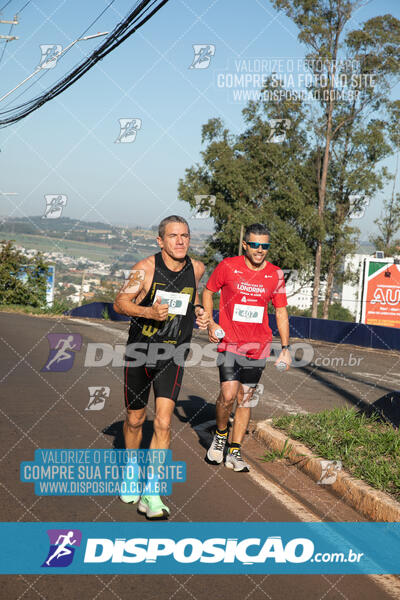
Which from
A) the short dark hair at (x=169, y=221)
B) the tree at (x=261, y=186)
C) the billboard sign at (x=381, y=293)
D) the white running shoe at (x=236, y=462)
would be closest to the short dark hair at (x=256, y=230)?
the short dark hair at (x=169, y=221)

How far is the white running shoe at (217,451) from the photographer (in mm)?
5988

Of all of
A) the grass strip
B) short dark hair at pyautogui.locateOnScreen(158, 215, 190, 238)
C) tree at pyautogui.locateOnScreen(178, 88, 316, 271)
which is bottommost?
the grass strip

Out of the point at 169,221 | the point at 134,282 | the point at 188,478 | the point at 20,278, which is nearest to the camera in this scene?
the point at 134,282

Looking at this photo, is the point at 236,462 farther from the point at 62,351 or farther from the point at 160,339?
the point at 62,351

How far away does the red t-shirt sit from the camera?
19.9ft

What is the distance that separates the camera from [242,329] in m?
6.10

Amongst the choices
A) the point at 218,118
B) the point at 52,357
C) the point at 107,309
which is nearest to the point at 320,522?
the point at 52,357

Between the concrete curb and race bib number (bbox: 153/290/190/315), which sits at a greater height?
race bib number (bbox: 153/290/190/315)

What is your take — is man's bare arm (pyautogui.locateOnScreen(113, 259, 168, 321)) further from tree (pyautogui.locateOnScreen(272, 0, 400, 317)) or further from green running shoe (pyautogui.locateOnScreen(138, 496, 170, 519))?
tree (pyautogui.locateOnScreen(272, 0, 400, 317))

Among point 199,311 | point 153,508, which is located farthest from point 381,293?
point 153,508

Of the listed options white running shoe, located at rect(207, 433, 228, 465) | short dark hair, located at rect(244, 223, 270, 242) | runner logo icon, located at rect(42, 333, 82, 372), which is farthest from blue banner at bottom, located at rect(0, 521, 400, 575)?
runner logo icon, located at rect(42, 333, 82, 372)

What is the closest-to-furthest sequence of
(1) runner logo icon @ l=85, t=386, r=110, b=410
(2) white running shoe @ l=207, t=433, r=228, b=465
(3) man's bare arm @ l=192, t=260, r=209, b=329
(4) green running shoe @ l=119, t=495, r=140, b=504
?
(4) green running shoe @ l=119, t=495, r=140, b=504 < (3) man's bare arm @ l=192, t=260, r=209, b=329 < (2) white running shoe @ l=207, t=433, r=228, b=465 < (1) runner logo icon @ l=85, t=386, r=110, b=410

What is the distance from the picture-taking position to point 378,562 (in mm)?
4059

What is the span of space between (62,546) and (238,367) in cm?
265
